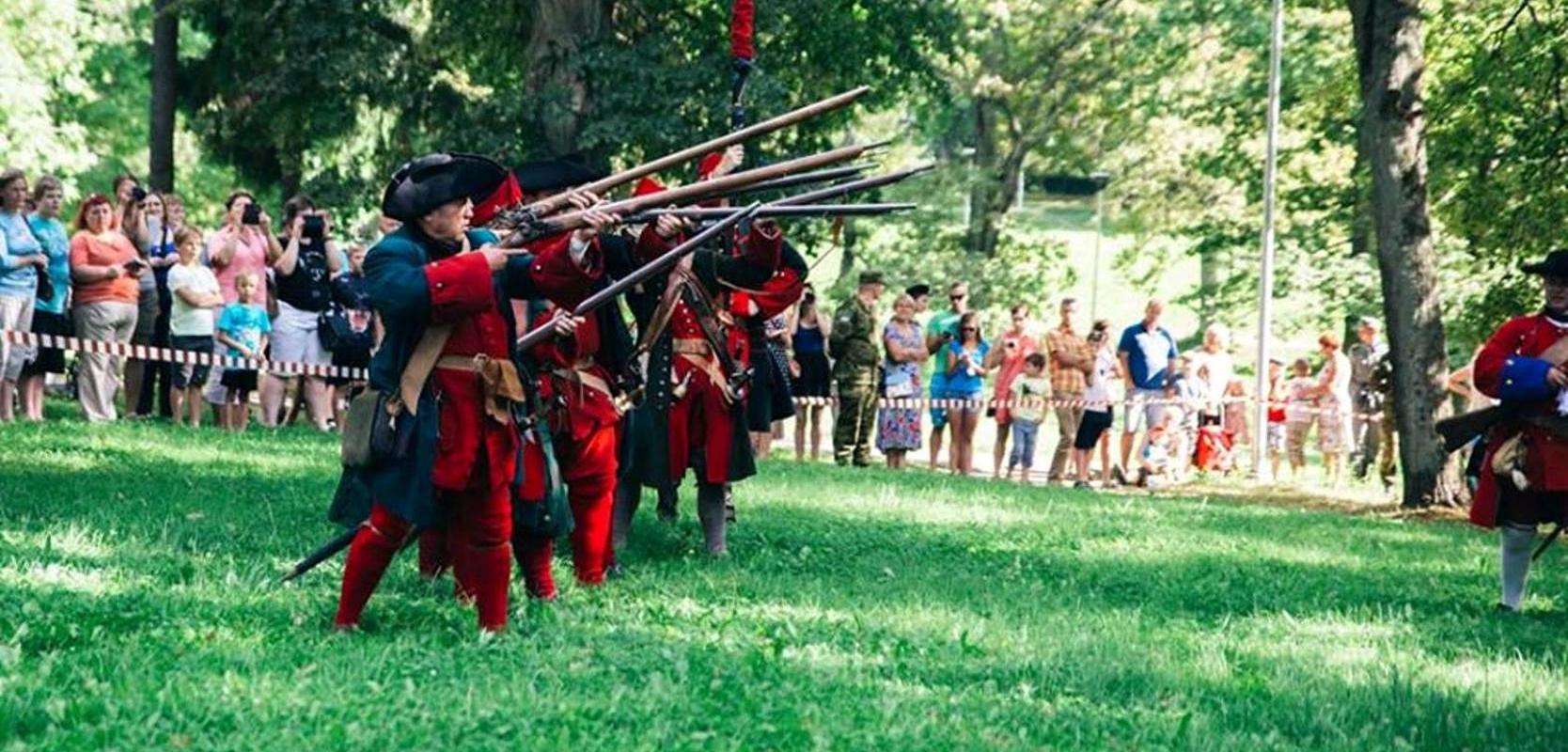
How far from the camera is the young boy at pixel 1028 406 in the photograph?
75.1 ft

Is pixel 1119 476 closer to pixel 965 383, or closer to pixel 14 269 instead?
pixel 965 383

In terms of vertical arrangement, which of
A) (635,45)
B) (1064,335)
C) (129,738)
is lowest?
(129,738)

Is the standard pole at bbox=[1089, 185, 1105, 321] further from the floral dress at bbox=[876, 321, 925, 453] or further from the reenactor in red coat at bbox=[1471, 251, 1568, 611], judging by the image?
the reenactor in red coat at bbox=[1471, 251, 1568, 611]

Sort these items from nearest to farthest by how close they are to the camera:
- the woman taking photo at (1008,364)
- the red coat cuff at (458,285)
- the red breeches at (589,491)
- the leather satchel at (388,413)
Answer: the red coat cuff at (458,285) < the leather satchel at (388,413) < the red breeches at (589,491) < the woman taking photo at (1008,364)

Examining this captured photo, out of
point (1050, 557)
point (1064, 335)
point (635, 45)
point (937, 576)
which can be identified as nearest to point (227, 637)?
point (937, 576)

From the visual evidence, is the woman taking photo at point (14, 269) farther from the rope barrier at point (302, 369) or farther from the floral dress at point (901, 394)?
the floral dress at point (901, 394)

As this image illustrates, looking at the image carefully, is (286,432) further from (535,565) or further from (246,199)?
(535,565)

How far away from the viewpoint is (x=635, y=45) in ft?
85.8

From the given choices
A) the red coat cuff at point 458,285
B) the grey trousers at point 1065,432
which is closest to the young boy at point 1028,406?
the grey trousers at point 1065,432

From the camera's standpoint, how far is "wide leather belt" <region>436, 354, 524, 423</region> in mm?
8430

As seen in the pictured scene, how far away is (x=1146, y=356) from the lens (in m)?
23.6

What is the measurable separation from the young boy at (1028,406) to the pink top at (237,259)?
8098mm

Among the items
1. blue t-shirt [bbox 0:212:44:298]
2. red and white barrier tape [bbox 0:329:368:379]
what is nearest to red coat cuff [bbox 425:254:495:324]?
red and white barrier tape [bbox 0:329:368:379]

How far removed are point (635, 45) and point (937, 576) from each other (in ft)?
50.2
